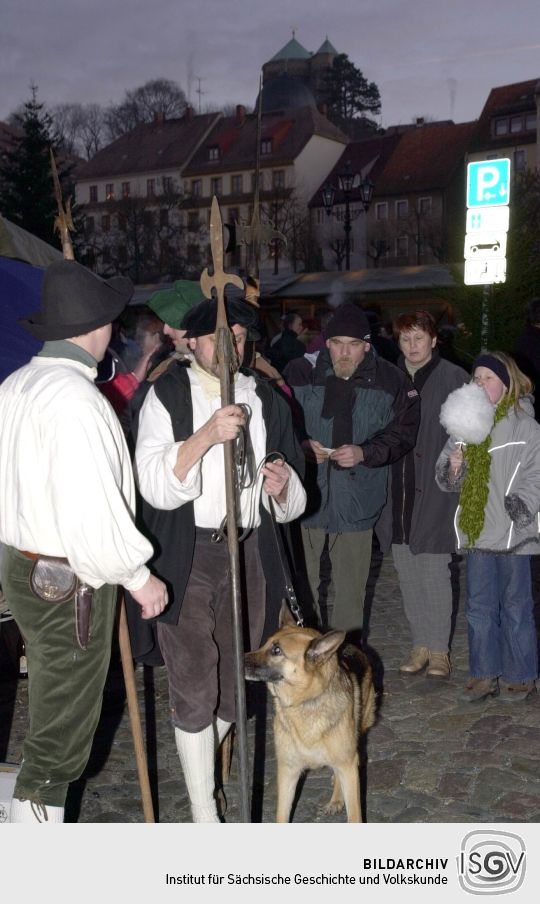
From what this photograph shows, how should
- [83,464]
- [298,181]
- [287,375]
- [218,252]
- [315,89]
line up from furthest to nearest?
[315,89], [298,181], [287,375], [218,252], [83,464]

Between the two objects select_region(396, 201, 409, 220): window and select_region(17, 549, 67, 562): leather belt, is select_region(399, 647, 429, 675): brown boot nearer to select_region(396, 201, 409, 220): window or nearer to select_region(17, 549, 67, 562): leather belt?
select_region(17, 549, 67, 562): leather belt

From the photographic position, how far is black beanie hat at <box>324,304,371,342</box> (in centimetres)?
548

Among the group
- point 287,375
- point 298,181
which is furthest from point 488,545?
point 298,181

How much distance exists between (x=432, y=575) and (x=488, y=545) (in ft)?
2.37

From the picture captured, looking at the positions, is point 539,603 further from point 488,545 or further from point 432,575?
point 488,545

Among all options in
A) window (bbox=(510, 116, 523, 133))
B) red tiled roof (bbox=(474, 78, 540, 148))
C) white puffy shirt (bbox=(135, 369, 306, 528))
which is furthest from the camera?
window (bbox=(510, 116, 523, 133))

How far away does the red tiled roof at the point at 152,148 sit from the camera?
75812 millimetres

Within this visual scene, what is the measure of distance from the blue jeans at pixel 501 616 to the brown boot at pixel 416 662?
514 millimetres

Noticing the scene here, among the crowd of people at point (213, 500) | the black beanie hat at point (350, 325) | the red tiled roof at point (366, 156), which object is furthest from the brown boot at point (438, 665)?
the red tiled roof at point (366, 156)

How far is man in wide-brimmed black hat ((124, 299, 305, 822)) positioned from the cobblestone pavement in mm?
788

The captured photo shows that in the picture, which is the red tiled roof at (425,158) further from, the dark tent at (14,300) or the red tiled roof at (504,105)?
the dark tent at (14,300)

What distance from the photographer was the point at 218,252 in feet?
11.0

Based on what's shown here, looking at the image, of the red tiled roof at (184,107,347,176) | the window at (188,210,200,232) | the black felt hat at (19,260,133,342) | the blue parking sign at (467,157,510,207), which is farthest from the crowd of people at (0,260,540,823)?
the red tiled roof at (184,107,347,176)
